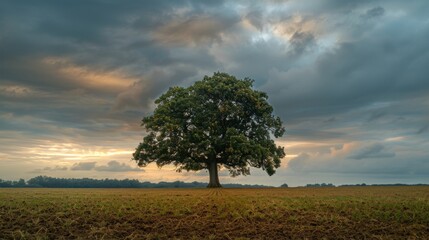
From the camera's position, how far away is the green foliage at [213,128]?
1866 inches

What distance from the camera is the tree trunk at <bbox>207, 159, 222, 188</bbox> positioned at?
163 ft

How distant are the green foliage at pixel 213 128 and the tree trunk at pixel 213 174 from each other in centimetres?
51

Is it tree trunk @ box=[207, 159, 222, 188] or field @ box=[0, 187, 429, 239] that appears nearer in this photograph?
field @ box=[0, 187, 429, 239]

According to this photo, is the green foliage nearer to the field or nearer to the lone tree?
the lone tree

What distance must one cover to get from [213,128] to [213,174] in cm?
611

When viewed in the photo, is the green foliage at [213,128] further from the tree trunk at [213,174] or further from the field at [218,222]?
the field at [218,222]

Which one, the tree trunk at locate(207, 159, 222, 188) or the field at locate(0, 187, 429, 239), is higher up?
the tree trunk at locate(207, 159, 222, 188)

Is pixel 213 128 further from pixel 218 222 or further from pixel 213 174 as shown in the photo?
pixel 218 222

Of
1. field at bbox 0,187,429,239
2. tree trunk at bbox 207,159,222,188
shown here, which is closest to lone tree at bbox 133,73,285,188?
tree trunk at bbox 207,159,222,188

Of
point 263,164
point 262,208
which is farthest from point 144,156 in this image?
point 262,208

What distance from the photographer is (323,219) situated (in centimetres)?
1419

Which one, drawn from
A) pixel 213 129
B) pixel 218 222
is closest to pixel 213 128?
pixel 213 129

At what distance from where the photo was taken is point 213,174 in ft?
165

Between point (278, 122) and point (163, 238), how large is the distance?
4149 centimetres
